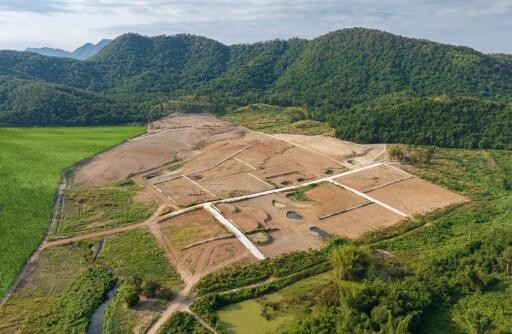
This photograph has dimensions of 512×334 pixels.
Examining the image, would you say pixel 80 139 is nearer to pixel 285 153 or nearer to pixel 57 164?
pixel 57 164

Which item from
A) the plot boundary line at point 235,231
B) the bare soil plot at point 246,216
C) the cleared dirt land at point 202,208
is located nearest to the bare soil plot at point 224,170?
the cleared dirt land at point 202,208

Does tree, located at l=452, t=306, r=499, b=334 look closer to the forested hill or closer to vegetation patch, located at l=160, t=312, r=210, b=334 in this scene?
vegetation patch, located at l=160, t=312, r=210, b=334

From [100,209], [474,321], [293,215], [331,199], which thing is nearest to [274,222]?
[293,215]

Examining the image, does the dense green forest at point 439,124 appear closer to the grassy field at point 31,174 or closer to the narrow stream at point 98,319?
the grassy field at point 31,174

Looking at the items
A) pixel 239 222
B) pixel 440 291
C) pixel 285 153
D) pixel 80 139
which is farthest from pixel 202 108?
pixel 440 291

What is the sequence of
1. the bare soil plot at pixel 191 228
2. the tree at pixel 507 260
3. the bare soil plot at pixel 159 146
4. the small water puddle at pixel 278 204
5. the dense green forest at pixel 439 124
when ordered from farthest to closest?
the dense green forest at pixel 439 124 < the bare soil plot at pixel 159 146 < the small water puddle at pixel 278 204 < the bare soil plot at pixel 191 228 < the tree at pixel 507 260

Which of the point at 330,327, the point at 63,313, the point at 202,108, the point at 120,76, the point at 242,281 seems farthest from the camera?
the point at 120,76

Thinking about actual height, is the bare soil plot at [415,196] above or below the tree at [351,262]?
above

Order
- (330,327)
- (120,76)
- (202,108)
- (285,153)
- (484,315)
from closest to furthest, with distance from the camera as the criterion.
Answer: (330,327), (484,315), (285,153), (202,108), (120,76)
